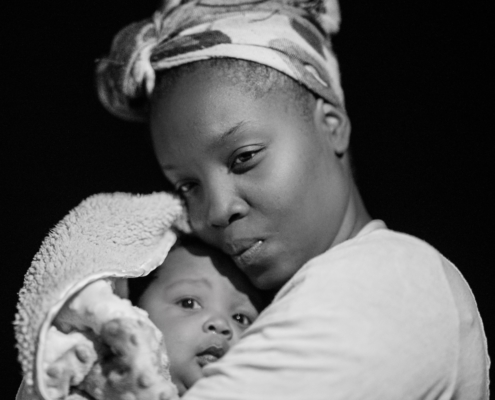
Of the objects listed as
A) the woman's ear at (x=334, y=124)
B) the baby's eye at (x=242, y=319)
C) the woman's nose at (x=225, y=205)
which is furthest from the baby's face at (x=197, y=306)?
the woman's ear at (x=334, y=124)

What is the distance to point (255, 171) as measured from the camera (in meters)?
1.12

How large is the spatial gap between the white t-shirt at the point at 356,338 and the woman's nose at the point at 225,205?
0.17 meters

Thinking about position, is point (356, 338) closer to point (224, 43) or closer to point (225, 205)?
point (225, 205)

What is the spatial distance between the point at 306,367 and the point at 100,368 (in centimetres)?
29

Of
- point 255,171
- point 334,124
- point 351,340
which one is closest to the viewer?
point 351,340

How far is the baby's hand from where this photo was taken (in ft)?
3.14

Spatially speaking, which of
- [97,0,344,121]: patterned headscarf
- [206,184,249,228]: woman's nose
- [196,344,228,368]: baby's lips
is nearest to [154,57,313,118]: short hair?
[97,0,344,121]: patterned headscarf

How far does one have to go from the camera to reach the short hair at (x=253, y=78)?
115 centimetres

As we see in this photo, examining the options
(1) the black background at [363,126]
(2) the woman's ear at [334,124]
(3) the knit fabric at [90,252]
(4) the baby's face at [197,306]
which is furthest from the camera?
(1) the black background at [363,126]

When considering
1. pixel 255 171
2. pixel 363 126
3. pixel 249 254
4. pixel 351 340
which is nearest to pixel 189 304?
pixel 249 254

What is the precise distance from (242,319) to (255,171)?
25 centimetres

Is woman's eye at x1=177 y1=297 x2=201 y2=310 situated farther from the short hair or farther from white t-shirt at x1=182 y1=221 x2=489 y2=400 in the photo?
the short hair

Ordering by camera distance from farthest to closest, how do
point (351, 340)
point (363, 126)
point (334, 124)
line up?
point (363, 126), point (334, 124), point (351, 340)

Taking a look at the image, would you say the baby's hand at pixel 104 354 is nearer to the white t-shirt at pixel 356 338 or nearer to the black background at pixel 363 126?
the white t-shirt at pixel 356 338
